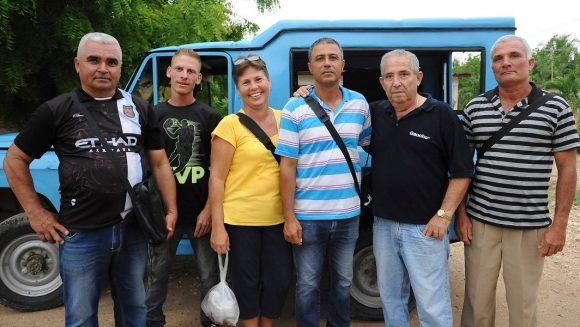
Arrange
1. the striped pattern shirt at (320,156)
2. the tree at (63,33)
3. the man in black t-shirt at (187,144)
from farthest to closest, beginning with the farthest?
1. the tree at (63,33)
2. the man in black t-shirt at (187,144)
3. the striped pattern shirt at (320,156)

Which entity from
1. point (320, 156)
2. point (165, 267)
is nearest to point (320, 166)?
point (320, 156)

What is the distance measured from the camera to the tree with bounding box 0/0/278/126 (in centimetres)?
435

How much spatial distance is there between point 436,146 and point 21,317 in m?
3.47

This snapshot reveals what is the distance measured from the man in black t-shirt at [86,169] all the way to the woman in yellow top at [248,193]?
449 millimetres

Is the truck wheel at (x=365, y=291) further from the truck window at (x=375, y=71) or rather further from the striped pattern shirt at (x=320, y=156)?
the truck window at (x=375, y=71)

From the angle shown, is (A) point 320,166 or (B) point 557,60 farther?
(B) point 557,60

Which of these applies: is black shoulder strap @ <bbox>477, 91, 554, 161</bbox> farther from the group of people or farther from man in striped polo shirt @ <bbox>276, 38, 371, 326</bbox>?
man in striped polo shirt @ <bbox>276, 38, 371, 326</bbox>

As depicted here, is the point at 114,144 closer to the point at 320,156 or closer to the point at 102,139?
the point at 102,139

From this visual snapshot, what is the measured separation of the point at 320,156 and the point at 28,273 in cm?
280

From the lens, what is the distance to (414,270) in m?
2.38

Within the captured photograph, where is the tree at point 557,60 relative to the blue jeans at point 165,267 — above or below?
above

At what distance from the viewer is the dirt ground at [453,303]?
3.51 metres

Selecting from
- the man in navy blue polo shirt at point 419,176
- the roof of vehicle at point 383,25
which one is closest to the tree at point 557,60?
the roof of vehicle at point 383,25

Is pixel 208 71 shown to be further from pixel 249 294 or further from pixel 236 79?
pixel 249 294
